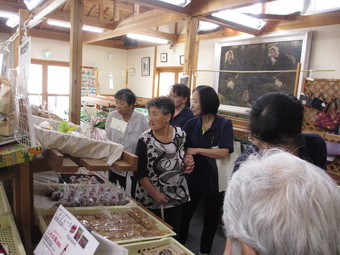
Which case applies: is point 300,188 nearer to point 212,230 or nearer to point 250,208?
point 250,208

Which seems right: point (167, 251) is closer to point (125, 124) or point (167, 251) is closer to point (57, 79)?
point (125, 124)

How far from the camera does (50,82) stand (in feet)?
26.4

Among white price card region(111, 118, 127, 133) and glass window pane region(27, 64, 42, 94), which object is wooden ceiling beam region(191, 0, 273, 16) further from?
glass window pane region(27, 64, 42, 94)

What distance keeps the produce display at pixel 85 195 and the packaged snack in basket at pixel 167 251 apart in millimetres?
455

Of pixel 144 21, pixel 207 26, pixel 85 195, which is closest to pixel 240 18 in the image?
pixel 144 21

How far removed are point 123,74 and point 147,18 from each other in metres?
5.30

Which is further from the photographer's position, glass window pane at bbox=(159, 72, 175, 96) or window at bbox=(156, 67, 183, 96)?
glass window pane at bbox=(159, 72, 175, 96)

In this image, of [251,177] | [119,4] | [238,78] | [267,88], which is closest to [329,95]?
[267,88]

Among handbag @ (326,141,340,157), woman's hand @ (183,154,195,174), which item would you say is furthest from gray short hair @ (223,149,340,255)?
handbag @ (326,141,340,157)

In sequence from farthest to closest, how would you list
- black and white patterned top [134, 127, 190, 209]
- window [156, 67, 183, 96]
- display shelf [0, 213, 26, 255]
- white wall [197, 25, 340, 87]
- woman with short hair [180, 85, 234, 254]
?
window [156, 67, 183, 96], white wall [197, 25, 340, 87], woman with short hair [180, 85, 234, 254], black and white patterned top [134, 127, 190, 209], display shelf [0, 213, 26, 255]

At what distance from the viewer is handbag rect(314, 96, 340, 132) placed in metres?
3.74

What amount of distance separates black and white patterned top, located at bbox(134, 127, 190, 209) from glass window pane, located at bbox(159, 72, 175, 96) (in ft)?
19.7

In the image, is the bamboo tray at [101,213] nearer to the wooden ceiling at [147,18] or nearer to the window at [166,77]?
the wooden ceiling at [147,18]

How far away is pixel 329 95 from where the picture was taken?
3861 mm
